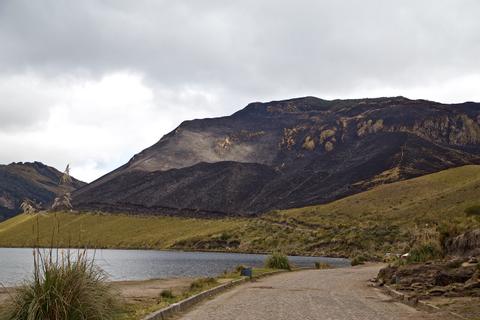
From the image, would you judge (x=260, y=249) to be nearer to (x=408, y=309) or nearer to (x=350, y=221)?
(x=350, y=221)

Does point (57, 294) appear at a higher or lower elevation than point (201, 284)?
higher

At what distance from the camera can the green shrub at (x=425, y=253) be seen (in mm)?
26341

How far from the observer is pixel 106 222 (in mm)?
166625

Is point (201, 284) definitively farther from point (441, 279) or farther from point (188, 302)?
point (441, 279)

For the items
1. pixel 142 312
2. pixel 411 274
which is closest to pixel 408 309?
pixel 411 274

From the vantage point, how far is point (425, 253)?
88.9 ft

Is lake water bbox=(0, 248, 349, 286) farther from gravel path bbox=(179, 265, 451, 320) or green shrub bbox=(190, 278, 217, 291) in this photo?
gravel path bbox=(179, 265, 451, 320)

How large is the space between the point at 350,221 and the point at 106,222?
3130 inches

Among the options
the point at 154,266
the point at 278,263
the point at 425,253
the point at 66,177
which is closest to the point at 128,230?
the point at 154,266

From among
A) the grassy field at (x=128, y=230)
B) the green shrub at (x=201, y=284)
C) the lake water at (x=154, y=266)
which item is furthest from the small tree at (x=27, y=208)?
the grassy field at (x=128, y=230)

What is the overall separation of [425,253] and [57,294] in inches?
815

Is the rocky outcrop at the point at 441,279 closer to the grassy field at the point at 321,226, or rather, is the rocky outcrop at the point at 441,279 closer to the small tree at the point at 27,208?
the small tree at the point at 27,208

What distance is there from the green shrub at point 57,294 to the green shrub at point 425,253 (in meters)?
19.1

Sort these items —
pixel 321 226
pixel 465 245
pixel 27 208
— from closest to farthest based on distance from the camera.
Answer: pixel 27 208 < pixel 465 245 < pixel 321 226
